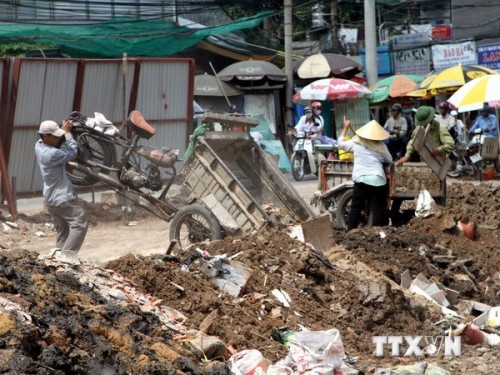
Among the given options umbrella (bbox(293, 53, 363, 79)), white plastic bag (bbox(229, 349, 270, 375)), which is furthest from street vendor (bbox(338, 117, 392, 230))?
umbrella (bbox(293, 53, 363, 79))

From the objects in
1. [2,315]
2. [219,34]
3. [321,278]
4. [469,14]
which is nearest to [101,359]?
[2,315]

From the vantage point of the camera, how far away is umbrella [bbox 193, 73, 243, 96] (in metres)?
28.4

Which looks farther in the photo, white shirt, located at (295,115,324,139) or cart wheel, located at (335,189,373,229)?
white shirt, located at (295,115,324,139)

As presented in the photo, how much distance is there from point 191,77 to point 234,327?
1023cm

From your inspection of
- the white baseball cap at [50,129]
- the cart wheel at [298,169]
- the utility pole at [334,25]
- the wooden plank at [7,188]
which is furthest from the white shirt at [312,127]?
the white baseball cap at [50,129]

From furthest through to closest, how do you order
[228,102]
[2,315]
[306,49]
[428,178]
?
[306,49] < [228,102] < [428,178] < [2,315]

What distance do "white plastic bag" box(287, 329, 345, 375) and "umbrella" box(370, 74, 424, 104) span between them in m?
21.3

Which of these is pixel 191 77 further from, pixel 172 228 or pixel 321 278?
pixel 321 278

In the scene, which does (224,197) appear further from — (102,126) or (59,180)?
(102,126)

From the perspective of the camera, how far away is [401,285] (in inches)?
453

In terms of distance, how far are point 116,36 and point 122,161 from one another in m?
14.2

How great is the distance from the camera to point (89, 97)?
17.1 meters

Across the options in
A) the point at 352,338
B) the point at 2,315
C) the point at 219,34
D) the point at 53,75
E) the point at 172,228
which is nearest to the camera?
the point at 2,315

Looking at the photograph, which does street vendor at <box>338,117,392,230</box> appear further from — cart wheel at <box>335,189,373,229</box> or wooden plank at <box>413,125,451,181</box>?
wooden plank at <box>413,125,451,181</box>
